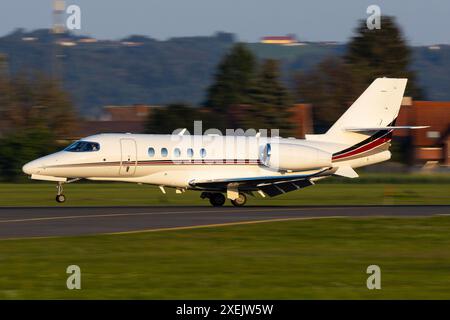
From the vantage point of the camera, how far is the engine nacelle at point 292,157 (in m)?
34.8

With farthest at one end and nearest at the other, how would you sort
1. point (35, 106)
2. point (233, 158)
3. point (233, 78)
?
point (233, 78), point (35, 106), point (233, 158)

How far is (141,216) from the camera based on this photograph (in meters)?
29.1

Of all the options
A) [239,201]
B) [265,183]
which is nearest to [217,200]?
[239,201]

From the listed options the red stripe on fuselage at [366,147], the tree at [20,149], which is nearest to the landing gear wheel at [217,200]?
the red stripe on fuselage at [366,147]

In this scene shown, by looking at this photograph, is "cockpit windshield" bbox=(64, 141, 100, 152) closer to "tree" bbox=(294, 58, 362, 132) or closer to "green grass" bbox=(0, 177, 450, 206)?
"green grass" bbox=(0, 177, 450, 206)

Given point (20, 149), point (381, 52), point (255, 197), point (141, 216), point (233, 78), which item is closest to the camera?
point (141, 216)

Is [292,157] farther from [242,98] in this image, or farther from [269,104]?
[242,98]

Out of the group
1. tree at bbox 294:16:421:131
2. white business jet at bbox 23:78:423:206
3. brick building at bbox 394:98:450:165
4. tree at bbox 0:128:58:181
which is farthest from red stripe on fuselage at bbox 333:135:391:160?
tree at bbox 294:16:421:131

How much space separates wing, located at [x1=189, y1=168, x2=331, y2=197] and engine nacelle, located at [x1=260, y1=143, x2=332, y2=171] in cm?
52

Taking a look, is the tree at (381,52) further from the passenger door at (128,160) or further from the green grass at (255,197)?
the passenger door at (128,160)

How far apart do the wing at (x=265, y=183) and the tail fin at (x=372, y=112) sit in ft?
7.93

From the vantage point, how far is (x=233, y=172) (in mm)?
35000

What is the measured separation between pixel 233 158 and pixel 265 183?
1.93m

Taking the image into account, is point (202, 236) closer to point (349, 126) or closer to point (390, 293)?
point (390, 293)
